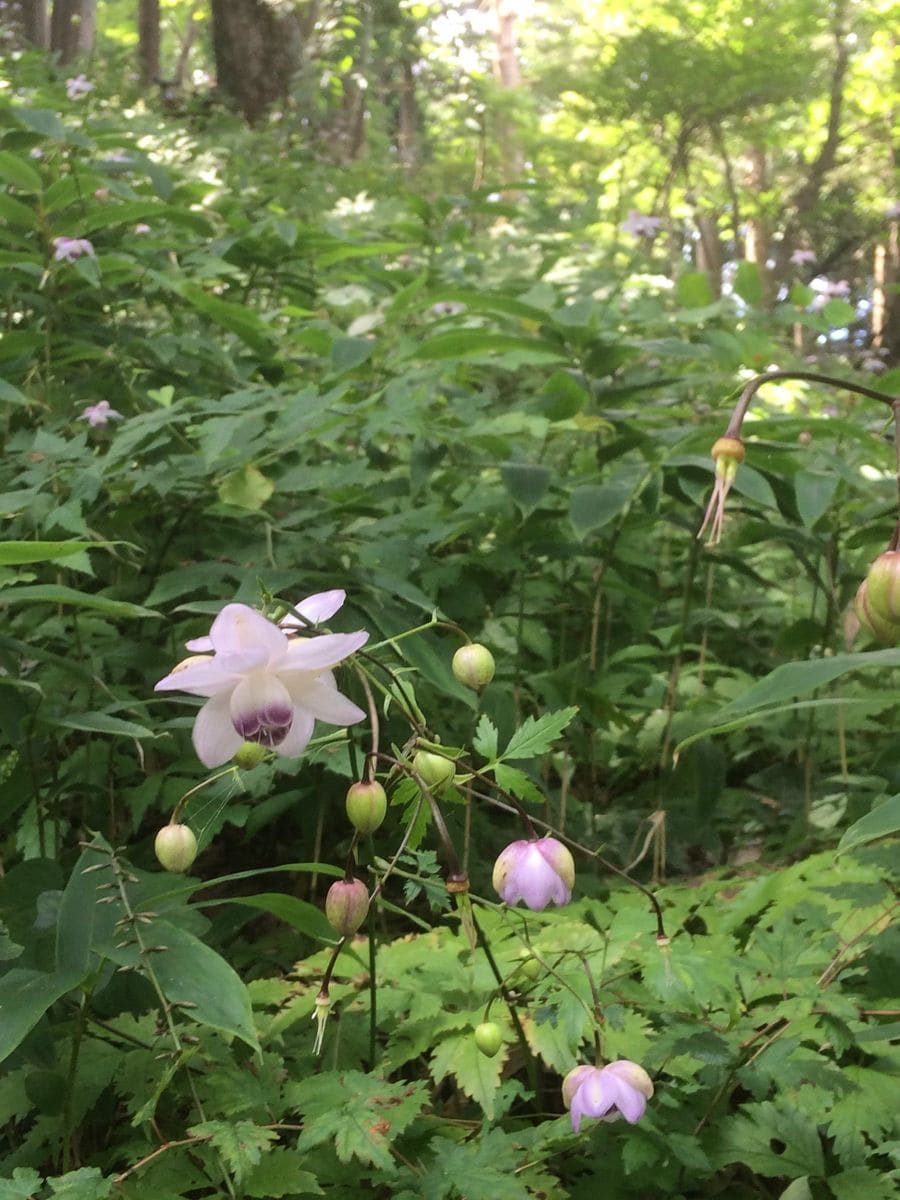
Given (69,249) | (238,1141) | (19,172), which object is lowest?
(238,1141)

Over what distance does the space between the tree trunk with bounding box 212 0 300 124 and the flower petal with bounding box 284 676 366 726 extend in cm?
604

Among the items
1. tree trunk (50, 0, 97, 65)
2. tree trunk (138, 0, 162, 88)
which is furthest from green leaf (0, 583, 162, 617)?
tree trunk (50, 0, 97, 65)

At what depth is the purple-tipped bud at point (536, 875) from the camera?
2.22 feet

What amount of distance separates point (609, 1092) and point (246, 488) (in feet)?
3.07

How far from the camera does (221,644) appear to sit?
608 mm

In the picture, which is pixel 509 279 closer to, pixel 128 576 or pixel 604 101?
pixel 128 576

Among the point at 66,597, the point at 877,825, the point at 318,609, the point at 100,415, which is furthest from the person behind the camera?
the point at 100,415

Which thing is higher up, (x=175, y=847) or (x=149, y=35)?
(x=149, y=35)

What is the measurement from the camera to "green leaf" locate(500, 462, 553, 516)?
55.5 inches

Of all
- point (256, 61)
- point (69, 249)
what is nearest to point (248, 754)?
point (69, 249)

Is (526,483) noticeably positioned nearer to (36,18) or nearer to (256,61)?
(256,61)

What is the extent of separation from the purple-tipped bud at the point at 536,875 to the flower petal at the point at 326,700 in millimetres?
165

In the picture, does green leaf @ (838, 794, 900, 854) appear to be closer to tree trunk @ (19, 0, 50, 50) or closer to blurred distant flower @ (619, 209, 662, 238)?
blurred distant flower @ (619, 209, 662, 238)

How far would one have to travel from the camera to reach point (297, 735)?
65cm
